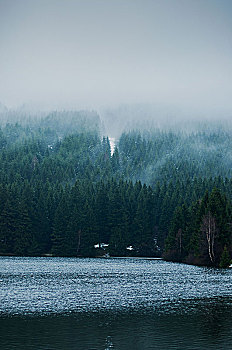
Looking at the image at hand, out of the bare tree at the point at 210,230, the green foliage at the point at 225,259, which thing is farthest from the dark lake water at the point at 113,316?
the bare tree at the point at 210,230

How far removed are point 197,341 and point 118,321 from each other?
797cm

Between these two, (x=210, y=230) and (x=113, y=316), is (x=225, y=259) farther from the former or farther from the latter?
(x=113, y=316)

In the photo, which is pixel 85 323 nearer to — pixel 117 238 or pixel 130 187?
pixel 117 238

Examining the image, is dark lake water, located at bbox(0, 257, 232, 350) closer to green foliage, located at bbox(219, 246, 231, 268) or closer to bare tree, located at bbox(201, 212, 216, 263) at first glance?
green foliage, located at bbox(219, 246, 231, 268)

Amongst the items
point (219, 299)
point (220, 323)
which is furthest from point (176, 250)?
point (220, 323)

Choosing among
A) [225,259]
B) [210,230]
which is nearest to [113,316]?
[225,259]

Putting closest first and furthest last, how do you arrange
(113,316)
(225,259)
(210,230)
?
(113,316) < (225,259) < (210,230)

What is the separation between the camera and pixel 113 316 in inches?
1582

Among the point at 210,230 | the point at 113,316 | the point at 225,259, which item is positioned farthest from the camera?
the point at 210,230

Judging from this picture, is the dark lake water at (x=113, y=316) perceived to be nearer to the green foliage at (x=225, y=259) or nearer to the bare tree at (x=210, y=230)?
the green foliage at (x=225, y=259)

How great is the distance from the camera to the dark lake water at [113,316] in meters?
31.5

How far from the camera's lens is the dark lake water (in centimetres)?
3146

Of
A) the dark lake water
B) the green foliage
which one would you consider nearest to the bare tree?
the green foliage

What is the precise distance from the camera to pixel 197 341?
105ft
